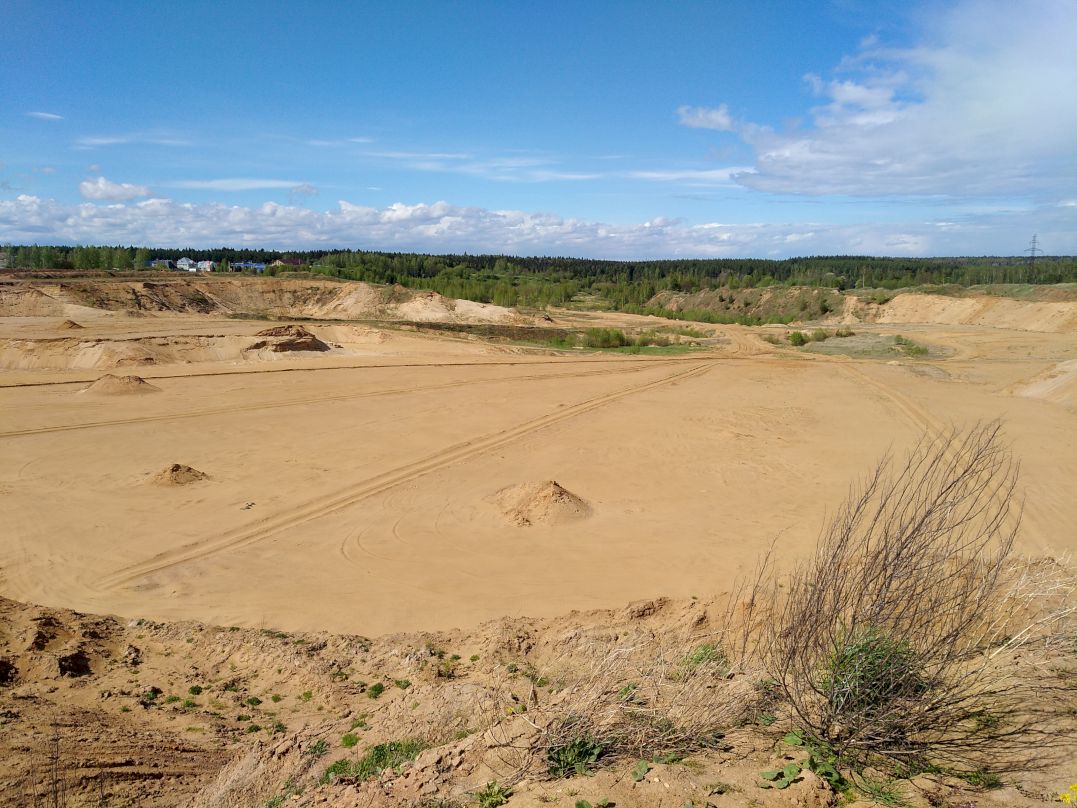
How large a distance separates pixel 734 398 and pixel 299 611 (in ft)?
61.7

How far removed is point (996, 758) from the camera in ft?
14.3

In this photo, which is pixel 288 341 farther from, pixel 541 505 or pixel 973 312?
pixel 973 312

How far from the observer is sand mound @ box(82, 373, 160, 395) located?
77.6ft

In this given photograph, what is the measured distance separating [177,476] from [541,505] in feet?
25.1

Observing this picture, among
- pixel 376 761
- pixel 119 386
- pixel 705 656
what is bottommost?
pixel 376 761

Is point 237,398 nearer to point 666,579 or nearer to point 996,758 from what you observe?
point 666,579

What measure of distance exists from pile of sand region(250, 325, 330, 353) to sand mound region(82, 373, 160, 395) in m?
8.20

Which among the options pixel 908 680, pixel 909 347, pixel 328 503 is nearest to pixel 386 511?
pixel 328 503

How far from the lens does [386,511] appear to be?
13.5 meters

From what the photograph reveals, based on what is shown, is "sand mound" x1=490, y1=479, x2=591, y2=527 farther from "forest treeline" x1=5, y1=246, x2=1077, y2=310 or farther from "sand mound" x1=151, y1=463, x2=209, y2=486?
"forest treeline" x1=5, y1=246, x2=1077, y2=310

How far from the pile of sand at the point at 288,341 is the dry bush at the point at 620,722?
2984 cm

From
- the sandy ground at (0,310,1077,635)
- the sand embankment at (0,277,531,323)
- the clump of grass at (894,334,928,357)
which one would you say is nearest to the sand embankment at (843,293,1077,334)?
the clump of grass at (894,334,928,357)

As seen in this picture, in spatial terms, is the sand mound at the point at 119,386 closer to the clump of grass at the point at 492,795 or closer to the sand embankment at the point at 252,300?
the sand embankment at the point at 252,300

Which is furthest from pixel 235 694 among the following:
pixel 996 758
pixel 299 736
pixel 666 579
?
pixel 996 758
